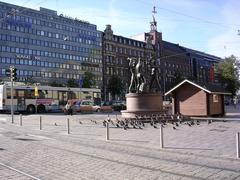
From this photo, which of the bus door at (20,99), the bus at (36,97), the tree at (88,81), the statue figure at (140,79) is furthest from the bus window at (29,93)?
the tree at (88,81)

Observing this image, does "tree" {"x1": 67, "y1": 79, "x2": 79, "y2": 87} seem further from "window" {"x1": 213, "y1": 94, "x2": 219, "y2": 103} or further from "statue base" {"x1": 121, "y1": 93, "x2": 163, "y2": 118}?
"statue base" {"x1": 121, "y1": 93, "x2": 163, "y2": 118}

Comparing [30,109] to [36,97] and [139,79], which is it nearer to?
[36,97]

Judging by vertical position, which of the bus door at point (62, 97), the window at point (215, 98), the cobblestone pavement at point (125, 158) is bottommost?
the cobblestone pavement at point (125, 158)

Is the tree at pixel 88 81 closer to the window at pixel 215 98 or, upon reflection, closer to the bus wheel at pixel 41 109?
the bus wheel at pixel 41 109

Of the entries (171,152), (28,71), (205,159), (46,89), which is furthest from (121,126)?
(28,71)

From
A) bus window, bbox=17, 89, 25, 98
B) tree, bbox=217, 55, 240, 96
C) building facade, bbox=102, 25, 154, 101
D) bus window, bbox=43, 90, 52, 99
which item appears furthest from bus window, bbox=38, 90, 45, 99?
building facade, bbox=102, 25, 154, 101

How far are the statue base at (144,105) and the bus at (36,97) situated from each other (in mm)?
16873

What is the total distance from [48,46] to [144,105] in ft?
234

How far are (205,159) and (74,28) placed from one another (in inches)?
3644

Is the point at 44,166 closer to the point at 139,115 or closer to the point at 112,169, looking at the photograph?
the point at 112,169

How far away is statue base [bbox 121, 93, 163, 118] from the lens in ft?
80.0

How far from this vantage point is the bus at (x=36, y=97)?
38000 mm

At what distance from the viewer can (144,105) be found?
2477 centimetres

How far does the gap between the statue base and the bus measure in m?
16.9
